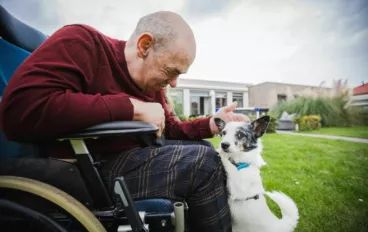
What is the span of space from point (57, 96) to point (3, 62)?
0.39m

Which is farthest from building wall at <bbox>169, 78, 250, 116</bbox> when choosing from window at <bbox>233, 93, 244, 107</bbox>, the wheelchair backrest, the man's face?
the wheelchair backrest

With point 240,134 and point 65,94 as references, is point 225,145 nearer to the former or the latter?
point 240,134

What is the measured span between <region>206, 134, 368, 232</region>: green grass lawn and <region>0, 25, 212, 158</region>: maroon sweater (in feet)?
5.63

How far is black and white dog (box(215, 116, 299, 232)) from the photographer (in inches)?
45.3

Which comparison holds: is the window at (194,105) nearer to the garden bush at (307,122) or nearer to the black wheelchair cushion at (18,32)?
the garden bush at (307,122)

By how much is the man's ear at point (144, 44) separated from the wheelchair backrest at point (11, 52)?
46cm

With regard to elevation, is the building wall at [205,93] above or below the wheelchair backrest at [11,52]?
above

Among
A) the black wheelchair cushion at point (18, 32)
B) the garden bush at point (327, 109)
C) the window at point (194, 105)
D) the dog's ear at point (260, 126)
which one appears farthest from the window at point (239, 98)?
the black wheelchair cushion at point (18, 32)

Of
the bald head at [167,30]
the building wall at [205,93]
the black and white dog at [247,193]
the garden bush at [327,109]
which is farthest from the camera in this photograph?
the building wall at [205,93]

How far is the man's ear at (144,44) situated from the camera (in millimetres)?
853

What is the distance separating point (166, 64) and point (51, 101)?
0.49 metres

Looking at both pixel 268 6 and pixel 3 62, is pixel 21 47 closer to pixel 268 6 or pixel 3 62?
pixel 3 62

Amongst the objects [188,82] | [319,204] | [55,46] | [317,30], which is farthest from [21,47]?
[188,82]

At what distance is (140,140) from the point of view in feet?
2.83
